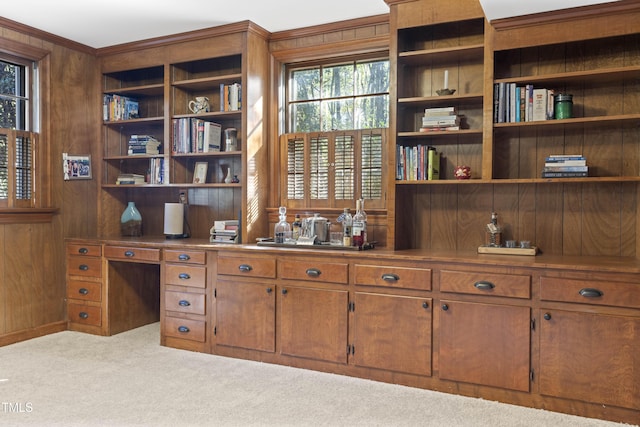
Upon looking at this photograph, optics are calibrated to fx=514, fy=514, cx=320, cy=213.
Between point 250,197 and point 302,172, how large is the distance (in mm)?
464

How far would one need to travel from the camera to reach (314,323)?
11.2 feet

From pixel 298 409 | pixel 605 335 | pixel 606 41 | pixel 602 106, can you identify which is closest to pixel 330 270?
pixel 298 409

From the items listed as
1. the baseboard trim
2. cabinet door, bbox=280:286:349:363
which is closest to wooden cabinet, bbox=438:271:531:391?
cabinet door, bbox=280:286:349:363

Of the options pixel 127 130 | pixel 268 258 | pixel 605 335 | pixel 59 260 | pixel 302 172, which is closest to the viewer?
pixel 605 335

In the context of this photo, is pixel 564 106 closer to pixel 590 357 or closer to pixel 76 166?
pixel 590 357

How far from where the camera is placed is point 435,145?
370 centimetres

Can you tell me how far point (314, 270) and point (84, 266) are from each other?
7.07 feet

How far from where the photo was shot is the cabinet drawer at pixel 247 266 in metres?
3.57

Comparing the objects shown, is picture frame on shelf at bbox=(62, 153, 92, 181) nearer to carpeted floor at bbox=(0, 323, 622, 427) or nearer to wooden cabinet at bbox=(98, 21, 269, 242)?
wooden cabinet at bbox=(98, 21, 269, 242)

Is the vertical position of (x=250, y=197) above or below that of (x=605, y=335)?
above

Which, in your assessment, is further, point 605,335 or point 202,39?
point 202,39

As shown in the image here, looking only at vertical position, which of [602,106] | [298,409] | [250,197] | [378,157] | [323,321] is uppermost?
[602,106]

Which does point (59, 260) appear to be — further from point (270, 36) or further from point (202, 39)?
point (270, 36)

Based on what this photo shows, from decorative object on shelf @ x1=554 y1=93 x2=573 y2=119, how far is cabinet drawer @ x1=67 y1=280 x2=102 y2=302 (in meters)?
3.69
